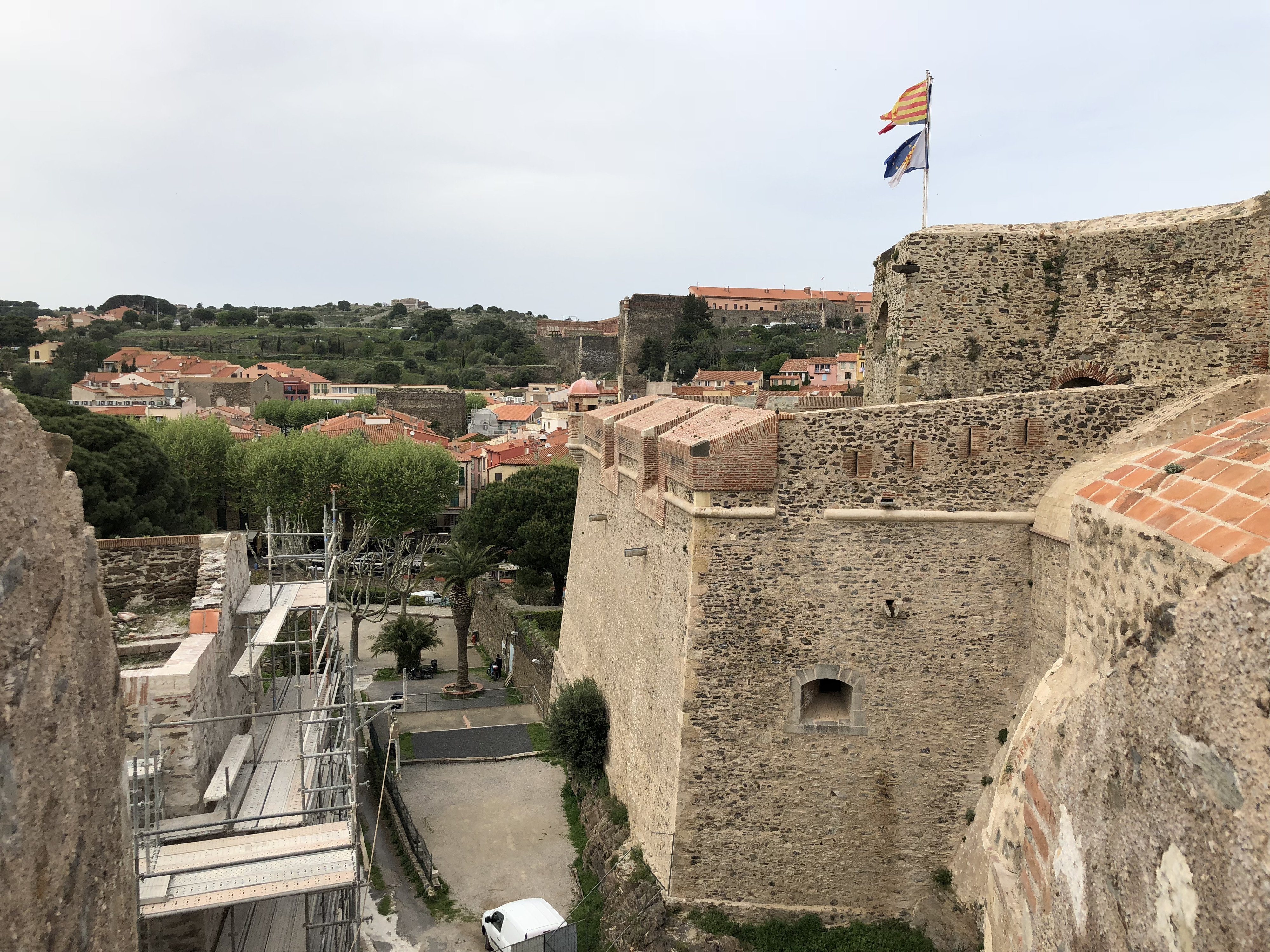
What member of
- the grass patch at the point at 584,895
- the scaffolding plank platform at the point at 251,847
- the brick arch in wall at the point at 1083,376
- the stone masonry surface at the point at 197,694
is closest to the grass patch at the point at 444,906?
the grass patch at the point at 584,895

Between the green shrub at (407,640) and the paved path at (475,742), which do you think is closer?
the paved path at (475,742)

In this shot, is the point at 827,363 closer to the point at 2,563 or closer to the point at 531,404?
the point at 531,404

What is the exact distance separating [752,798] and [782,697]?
1.24 m

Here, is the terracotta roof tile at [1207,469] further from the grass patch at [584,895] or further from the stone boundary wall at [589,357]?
the stone boundary wall at [589,357]

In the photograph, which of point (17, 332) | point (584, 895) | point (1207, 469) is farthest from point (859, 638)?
point (17, 332)

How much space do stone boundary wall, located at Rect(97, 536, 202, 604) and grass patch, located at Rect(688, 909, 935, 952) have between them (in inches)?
322

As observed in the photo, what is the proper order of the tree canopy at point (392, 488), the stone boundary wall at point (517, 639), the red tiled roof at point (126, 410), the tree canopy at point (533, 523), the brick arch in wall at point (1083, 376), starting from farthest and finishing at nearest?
the red tiled roof at point (126, 410), the tree canopy at point (392, 488), the tree canopy at point (533, 523), the stone boundary wall at point (517, 639), the brick arch in wall at point (1083, 376)

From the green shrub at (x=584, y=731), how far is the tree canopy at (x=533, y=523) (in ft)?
42.3

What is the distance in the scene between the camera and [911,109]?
1339 cm

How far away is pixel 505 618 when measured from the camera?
24.8 metres

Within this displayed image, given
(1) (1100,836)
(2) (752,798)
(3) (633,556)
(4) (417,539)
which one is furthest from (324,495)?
(1) (1100,836)

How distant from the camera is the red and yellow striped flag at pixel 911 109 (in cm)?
1320

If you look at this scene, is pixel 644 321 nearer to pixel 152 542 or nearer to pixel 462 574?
pixel 462 574

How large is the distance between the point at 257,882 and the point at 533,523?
20679 mm
